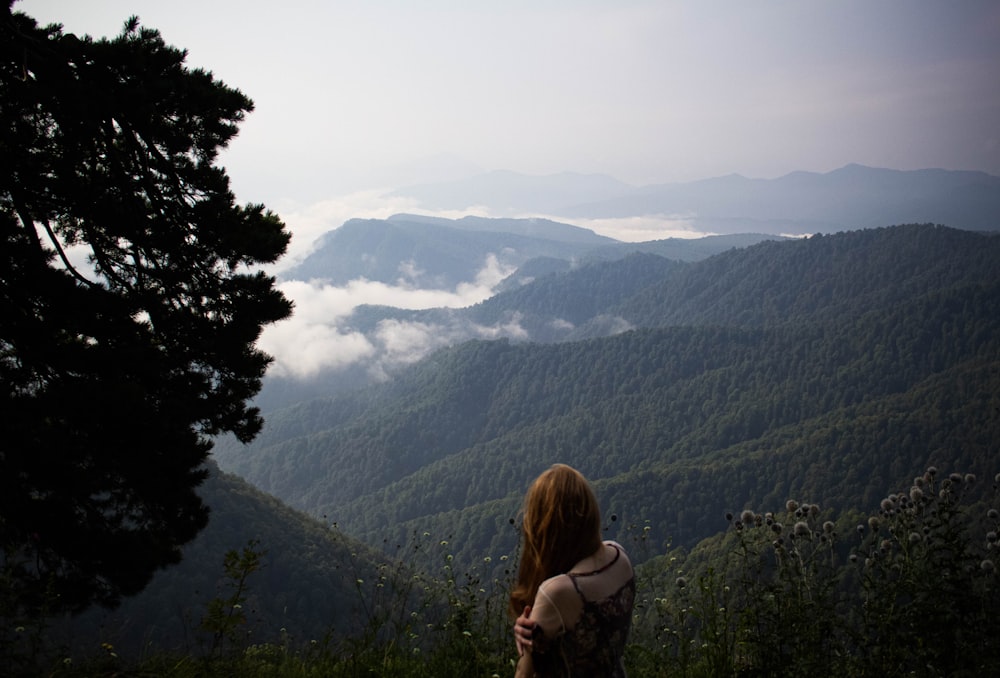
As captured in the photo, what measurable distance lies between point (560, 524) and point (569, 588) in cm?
22

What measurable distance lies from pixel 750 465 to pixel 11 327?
11606cm

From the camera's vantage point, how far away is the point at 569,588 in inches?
95.9

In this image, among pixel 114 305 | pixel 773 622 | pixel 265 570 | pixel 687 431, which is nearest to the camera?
pixel 773 622

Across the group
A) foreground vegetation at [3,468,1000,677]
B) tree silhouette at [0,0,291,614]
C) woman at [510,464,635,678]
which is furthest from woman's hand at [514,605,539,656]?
tree silhouette at [0,0,291,614]

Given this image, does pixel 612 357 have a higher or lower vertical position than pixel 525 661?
lower

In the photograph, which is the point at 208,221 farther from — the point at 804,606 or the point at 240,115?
the point at 804,606

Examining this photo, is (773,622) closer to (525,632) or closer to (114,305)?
(525,632)

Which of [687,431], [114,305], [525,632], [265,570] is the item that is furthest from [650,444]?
[525,632]

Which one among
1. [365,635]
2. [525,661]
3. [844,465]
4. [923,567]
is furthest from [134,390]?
[844,465]

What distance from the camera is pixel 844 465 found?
98250mm

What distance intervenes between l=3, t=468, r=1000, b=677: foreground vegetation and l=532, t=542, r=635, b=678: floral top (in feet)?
4.15

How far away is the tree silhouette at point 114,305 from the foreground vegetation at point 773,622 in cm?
122

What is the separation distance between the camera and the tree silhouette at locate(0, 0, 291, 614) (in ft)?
15.6

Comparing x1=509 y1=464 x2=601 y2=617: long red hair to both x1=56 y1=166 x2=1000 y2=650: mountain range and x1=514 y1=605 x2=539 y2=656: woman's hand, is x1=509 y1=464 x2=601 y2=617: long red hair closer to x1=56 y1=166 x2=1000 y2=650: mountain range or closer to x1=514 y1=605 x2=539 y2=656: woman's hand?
x1=514 y1=605 x2=539 y2=656: woman's hand
